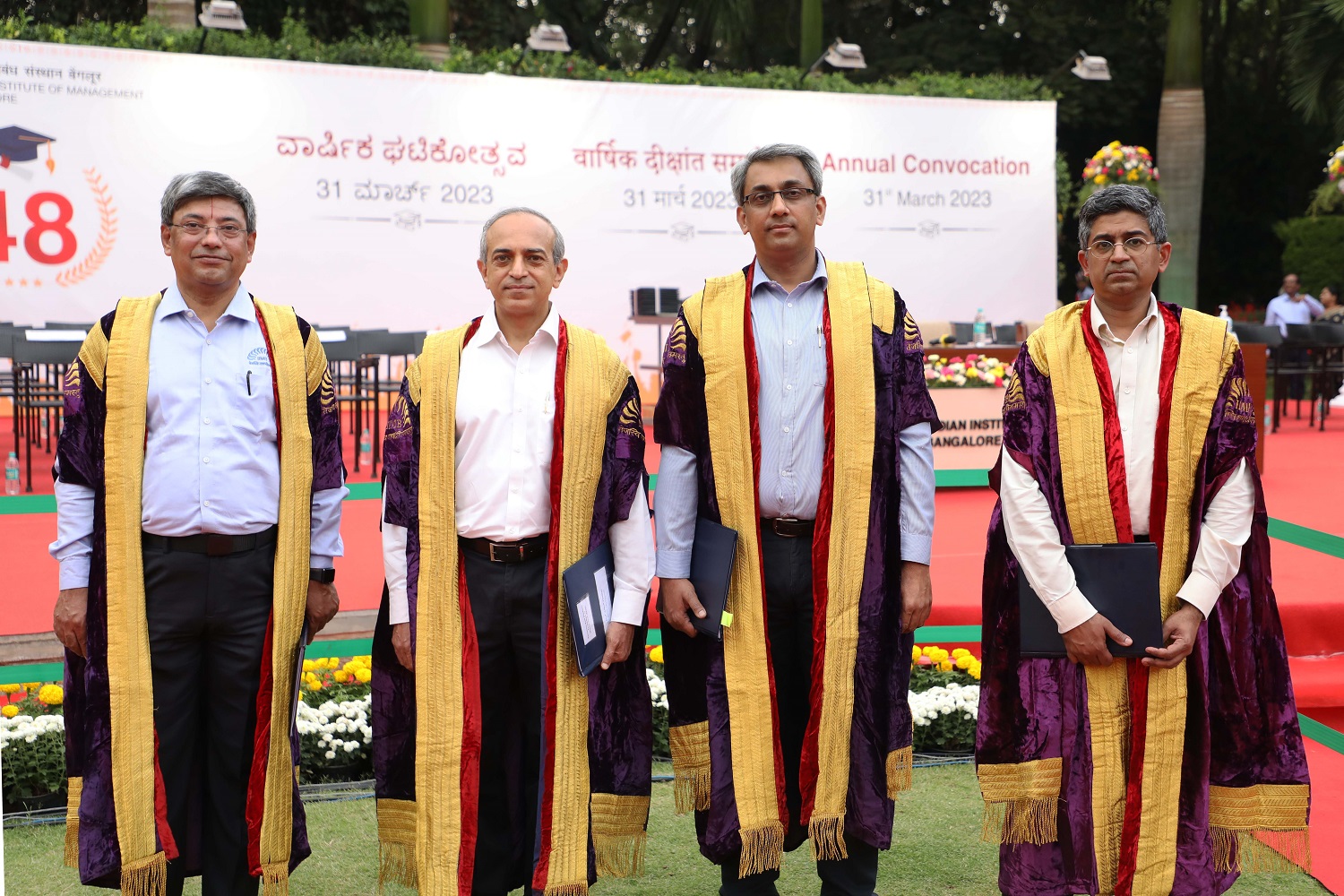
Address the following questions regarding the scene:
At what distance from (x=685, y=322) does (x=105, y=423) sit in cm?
126

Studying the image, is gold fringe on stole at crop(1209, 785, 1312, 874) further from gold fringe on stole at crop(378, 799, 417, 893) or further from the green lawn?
gold fringe on stole at crop(378, 799, 417, 893)

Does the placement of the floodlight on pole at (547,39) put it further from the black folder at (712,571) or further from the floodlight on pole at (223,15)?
the black folder at (712,571)

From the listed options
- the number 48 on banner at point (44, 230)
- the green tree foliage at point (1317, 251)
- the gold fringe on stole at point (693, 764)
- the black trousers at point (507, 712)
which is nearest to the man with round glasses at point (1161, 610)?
the gold fringe on stole at point (693, 764)

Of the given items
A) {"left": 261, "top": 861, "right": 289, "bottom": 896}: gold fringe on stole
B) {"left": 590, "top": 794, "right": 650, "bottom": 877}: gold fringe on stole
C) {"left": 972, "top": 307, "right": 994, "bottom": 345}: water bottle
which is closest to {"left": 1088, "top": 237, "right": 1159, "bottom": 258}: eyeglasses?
{"left": 590, "top": 794, "right": 650, "bottom": 877}: gold fringe on stole

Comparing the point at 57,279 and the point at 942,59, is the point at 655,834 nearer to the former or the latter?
the point at 57,279

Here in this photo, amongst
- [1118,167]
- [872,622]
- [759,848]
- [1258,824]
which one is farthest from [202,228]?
[1118,167]

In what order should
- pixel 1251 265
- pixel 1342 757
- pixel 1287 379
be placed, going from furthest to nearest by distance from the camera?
pixel 1251 265 → pixel 1287 379 → pixel 1342 757

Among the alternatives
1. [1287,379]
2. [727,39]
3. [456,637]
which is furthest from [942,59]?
[456,637]

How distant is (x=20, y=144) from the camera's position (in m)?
9.72

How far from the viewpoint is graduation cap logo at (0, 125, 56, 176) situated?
967 cm

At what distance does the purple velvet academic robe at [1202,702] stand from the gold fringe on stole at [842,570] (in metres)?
0.33

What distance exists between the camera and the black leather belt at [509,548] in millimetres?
2723

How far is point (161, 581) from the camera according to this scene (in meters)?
2.72

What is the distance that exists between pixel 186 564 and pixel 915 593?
157cm
